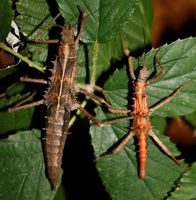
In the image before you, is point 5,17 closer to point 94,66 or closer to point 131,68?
point 94,66

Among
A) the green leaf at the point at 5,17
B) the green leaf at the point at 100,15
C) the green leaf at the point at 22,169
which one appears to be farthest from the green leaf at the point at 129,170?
the green leaf at the point at 5,17

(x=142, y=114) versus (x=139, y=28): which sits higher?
(x=139, y=28)

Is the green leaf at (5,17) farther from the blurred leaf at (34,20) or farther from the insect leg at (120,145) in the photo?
the insect leg at (120,145)

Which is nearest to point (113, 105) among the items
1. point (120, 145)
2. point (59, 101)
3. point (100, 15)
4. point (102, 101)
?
point (102, 101)

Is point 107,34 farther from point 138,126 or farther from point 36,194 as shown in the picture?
point 36,194

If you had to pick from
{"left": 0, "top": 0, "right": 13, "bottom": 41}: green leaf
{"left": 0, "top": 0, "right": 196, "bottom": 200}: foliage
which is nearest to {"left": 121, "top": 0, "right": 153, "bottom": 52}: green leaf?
{"left": 0, "top": 0, "right": 196, "bottom": 200}: foliage

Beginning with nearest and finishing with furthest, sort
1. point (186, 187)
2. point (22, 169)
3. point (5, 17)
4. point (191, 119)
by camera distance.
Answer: point (5, 17), point (186, 187), point (22, 169), point (191, 119)

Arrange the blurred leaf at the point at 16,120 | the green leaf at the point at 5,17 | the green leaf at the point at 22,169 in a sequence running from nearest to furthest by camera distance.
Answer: the green leaf at the point at 5,17
the green leaf at the point at 22,169
the blurred leaf at the point at 16,120
